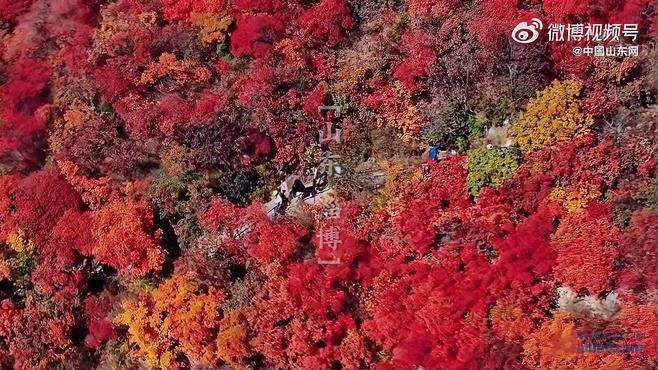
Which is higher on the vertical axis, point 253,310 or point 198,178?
point 198,178

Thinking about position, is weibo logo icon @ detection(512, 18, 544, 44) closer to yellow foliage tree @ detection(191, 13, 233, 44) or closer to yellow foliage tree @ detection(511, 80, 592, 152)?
yellow foliage tree @ detection(511, 80, 592, 152)

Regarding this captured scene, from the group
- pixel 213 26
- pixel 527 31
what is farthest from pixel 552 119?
pixel 213 26

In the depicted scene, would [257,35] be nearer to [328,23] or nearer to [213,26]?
[213,26]

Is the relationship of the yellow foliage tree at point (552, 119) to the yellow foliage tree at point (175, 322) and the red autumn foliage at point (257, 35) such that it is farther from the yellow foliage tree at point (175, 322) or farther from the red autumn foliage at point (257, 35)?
the yellow foliage tree at point (175, 322)

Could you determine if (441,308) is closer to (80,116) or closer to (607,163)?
(607,163)

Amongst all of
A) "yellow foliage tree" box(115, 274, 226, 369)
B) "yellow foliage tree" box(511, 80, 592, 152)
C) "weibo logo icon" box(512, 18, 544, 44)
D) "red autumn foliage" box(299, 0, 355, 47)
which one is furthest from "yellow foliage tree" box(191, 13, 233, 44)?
"yellow foliage tree" box(511, 80, 592, 152)

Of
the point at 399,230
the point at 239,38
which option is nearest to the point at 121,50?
the point at 239,38
